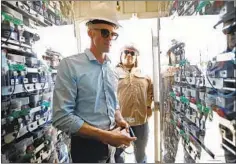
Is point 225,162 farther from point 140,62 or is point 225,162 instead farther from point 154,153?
point 140,62

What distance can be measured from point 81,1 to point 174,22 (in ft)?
1.76

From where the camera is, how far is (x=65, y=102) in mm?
980

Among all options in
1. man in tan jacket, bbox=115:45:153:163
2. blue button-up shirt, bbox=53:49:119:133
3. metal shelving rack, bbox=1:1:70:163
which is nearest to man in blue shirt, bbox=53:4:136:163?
blue button-up shirt, bbox=53:49:119:133

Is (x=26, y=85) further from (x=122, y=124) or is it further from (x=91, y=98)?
(x=122, y=124)

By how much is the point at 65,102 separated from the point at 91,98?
13 cm

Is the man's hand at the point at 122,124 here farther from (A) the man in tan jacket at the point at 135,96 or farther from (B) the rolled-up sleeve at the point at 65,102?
(B) the rolled-up sleeve at the point at 65,102

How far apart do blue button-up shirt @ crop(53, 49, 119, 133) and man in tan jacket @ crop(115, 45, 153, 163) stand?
0.37 ft

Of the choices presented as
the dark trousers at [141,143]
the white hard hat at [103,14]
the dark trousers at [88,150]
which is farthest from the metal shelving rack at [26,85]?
the dark trousers at [141,143]

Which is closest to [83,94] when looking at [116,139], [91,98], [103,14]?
[91,98]

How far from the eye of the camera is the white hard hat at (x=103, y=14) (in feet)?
3.46

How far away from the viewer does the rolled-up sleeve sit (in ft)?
3.16

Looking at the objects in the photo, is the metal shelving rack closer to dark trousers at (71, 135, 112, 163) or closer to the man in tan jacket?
dark trousers at (71, 135, 112, 163)

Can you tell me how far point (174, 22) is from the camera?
1188 millimetres

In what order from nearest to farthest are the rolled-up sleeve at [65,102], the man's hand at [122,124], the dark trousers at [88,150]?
the rolled-up sleeve at [65,102], the dark trousers at [88,150], the man's hand at [122,124]
